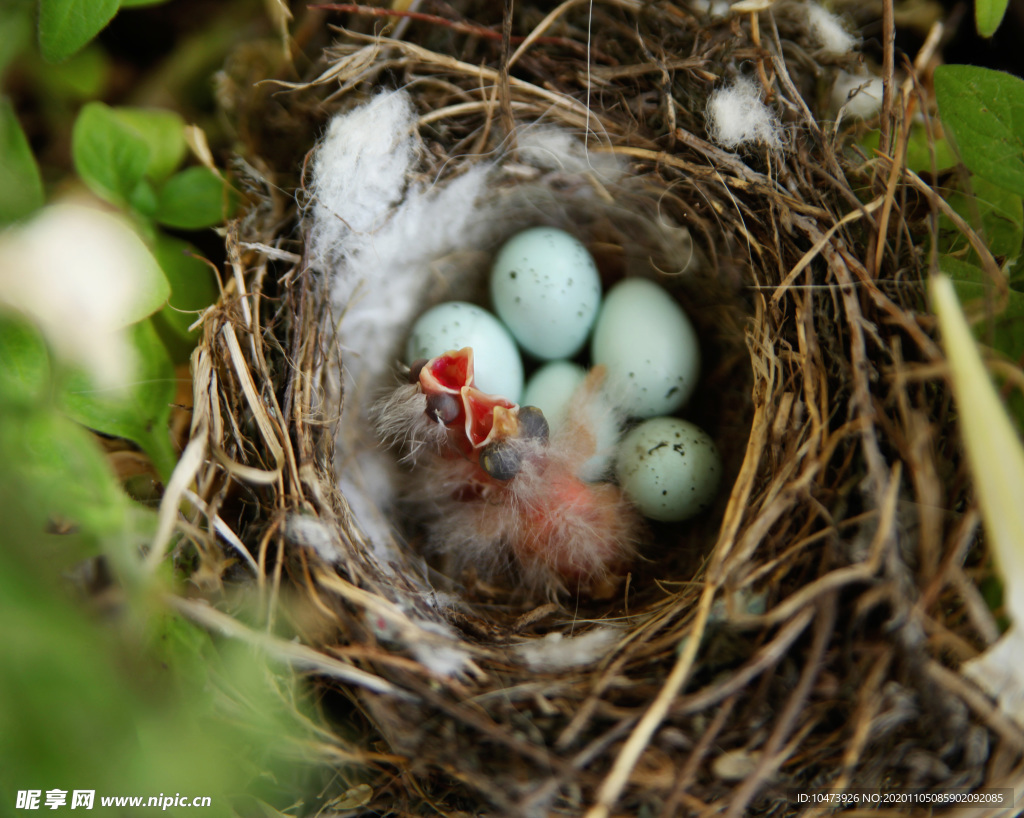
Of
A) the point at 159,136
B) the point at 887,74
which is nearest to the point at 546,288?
the point at 887,74

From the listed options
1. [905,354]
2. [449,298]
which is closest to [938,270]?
[905,354]

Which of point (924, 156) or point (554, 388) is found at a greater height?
point (924, 156)

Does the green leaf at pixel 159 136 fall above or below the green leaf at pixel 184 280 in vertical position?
above

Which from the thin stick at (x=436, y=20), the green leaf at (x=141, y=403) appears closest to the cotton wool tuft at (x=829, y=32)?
the thin stick at (x=436, y=20)

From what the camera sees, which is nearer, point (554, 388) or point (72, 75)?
point (72, 75)

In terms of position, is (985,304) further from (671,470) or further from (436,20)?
(436,20)

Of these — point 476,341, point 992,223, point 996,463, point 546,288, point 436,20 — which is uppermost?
point 436,20

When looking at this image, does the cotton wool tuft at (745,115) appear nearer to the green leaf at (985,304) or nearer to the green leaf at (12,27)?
the green leaf at (985,304)
